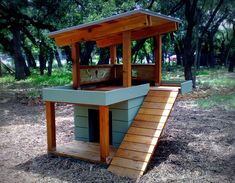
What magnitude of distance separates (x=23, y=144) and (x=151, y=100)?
2.77 meters

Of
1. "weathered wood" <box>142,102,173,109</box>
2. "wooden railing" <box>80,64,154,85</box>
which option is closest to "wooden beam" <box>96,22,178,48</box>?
"wooden railing" <box>80,64,154,85</box>

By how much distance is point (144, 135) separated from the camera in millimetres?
5121

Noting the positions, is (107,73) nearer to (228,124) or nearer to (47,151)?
(47,151)

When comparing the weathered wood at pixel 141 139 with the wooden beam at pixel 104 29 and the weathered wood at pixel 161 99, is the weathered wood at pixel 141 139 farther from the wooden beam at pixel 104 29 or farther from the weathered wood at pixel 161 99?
the wooden beam at pixel 104 29

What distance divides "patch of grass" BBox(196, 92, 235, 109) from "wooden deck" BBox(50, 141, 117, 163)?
16.7 ft

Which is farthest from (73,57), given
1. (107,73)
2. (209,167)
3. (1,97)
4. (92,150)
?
(1,97)

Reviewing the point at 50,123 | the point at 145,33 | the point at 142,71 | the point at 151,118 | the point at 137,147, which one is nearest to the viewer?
the point at 137,147

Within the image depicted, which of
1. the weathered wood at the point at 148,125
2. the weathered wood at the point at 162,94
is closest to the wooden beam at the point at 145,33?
the weathered wood at the point at 162,94

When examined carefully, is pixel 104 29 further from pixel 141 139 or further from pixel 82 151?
pixel 82 151

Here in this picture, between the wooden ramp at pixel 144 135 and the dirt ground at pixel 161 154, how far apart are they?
18 centimetres

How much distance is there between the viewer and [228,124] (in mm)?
7395

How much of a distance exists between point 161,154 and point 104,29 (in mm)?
2325

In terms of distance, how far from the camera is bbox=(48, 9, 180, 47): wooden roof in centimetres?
487

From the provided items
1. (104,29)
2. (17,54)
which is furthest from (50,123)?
(17,54)
